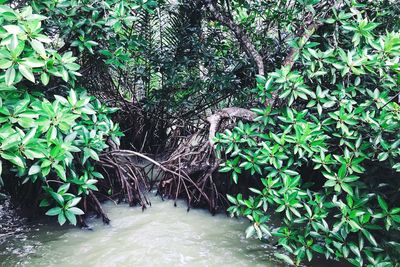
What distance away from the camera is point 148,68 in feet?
15.8

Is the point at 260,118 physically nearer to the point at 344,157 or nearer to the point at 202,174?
the point at 344,157

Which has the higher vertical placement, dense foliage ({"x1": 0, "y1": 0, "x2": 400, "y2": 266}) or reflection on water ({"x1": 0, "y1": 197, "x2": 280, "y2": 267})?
dense foliage ({"x1": 0, "y1": 0, "x2": 400, "y2": 266})

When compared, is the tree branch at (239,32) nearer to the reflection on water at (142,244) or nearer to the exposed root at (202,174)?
the exposed root at (202,174)

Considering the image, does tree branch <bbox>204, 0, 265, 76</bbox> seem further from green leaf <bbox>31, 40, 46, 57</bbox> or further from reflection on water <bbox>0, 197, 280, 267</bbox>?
green leaf <bbox>31, 40, 46, 57</bbox>

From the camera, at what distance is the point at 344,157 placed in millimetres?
2246

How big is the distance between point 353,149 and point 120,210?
232cm

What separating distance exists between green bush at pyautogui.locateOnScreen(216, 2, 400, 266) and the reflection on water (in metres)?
0.40

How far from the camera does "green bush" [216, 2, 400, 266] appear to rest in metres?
2.13

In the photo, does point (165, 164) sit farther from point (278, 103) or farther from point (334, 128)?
point (334, 128)

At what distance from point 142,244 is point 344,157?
1.69 metres

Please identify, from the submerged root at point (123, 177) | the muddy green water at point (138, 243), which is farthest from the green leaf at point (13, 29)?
the submerged root at point (123, 177)

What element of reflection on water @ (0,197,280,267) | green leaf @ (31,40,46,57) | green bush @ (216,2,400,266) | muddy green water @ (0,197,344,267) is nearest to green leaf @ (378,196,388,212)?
green bush @ (216,2,400,266)

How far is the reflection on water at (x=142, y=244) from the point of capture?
2.58 metres

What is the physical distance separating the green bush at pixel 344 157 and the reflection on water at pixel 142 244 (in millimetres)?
397
